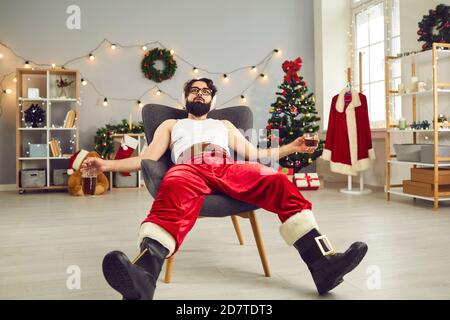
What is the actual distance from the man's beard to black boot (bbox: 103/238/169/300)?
1006 mm

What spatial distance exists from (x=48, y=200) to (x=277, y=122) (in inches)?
109

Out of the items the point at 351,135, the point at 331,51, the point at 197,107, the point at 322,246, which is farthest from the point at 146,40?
the point at 322,246

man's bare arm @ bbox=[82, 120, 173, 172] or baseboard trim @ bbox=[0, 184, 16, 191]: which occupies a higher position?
man's bare arm @ bbox=[82, 120, 173, 172]

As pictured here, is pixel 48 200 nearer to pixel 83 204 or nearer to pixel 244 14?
pixel 83 204

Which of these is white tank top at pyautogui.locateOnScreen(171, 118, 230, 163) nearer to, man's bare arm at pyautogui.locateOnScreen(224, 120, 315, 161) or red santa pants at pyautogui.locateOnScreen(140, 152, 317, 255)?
man's bare arm at pyautogui.locateOnScreen(224, 120, 315, 161)

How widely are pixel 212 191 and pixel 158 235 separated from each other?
0.41 m

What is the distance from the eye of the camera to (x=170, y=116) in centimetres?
253

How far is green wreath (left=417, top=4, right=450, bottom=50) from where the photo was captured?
391 centimetres

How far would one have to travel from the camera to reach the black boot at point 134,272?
1.42m

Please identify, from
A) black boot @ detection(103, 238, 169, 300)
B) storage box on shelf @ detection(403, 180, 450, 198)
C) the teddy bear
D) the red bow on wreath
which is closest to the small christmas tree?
the red bow on wreath

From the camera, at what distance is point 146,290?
1.50 meters

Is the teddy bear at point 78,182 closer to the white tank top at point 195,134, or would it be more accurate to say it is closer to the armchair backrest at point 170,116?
the armchair backrest at point 170,116

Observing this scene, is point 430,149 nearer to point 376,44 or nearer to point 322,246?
point 376,44

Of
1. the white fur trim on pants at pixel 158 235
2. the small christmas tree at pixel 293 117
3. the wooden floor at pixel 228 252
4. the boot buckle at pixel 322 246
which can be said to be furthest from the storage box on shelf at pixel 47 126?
the boot buckle at pixel 322 246
